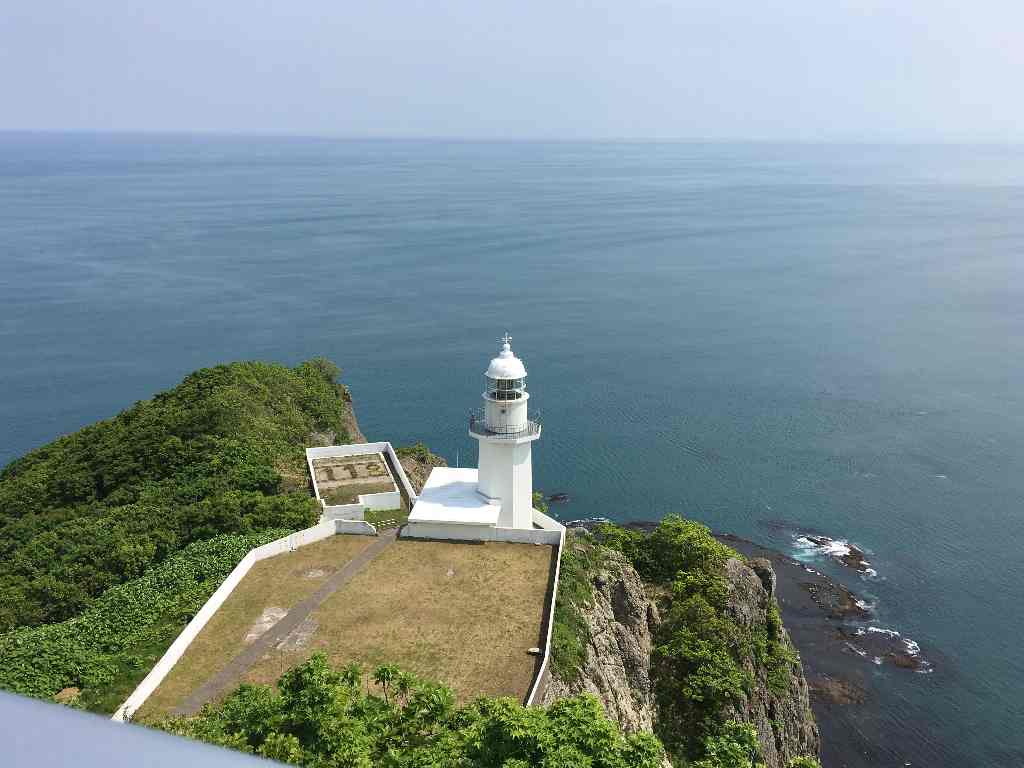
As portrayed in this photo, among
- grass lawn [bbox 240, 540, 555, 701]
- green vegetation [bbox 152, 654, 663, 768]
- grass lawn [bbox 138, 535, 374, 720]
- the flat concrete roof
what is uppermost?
green vegetation [bbox 152, 654, 663, 768]

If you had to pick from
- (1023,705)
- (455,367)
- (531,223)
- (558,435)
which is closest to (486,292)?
(455,367)

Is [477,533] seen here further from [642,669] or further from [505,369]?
[642,669]

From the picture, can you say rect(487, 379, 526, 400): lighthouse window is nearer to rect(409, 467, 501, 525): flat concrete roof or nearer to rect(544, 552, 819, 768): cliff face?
rect(409, 467, 501, 525): flat concrete roof

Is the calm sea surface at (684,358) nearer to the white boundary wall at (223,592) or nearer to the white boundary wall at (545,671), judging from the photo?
the white boundary wall at (545,671)

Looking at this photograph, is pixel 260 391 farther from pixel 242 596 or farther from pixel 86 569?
pixel 242 596

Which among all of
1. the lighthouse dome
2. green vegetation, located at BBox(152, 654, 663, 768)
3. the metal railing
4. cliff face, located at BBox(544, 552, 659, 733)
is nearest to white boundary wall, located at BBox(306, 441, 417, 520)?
the metal railing
